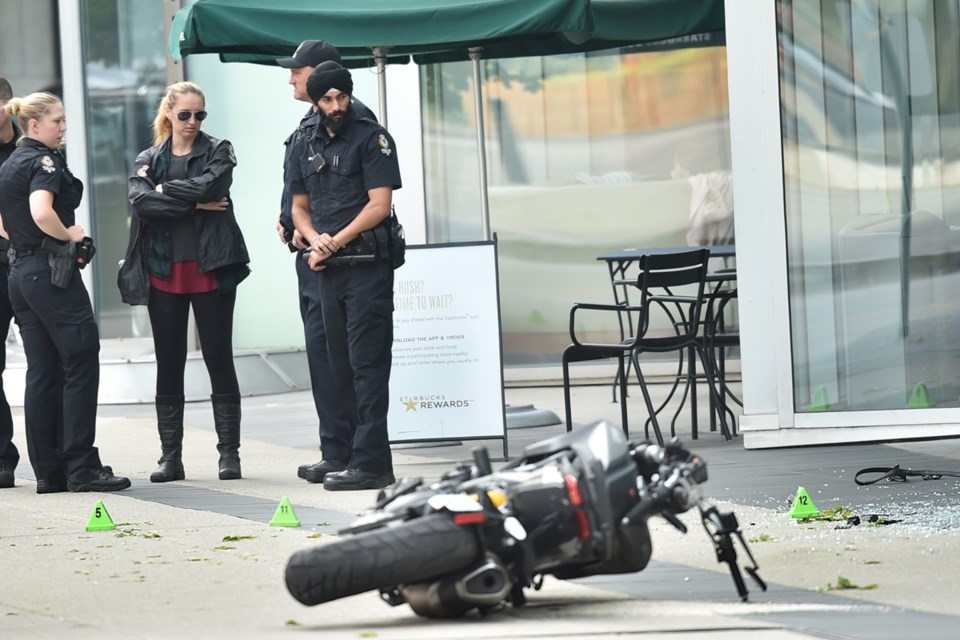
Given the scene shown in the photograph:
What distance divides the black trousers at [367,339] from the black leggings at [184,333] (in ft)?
2.28

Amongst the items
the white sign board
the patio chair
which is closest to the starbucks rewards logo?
the white sign board

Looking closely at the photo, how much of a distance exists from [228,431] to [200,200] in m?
1.13

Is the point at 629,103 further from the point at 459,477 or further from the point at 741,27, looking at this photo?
the point at 459,477

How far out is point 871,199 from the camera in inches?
333

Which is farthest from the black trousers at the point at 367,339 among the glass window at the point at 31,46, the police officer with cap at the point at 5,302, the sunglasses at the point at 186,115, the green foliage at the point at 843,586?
the glass window at the point at 31,46

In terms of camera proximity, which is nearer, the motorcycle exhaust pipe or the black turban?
the motorcycle exhaust pipe

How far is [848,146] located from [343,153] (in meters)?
2.63

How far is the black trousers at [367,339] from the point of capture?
7.42 metres

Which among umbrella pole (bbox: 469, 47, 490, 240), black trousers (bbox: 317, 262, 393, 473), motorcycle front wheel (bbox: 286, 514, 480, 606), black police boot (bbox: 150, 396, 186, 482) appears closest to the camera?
motorcycle front wheel (bbox: 286, 514, 480, 606)

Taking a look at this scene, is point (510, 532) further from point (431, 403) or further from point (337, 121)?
point (431, 403)

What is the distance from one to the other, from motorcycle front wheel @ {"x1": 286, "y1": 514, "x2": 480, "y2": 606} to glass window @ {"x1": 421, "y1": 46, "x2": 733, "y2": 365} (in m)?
8.76

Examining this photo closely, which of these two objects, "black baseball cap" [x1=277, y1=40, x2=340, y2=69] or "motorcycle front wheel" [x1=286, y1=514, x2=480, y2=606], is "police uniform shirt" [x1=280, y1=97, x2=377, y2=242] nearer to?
"black baseball cap" [x1=277, y1=40, x2=340, y2=69]

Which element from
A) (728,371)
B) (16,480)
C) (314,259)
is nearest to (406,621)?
(314,259)

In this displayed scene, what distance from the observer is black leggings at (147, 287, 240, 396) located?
26.2ft
